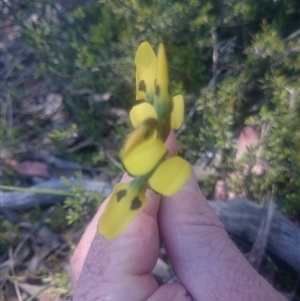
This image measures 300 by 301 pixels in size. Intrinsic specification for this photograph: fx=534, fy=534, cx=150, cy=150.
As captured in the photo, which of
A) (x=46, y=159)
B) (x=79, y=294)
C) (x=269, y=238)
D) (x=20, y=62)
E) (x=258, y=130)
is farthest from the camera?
(x=20, y=62)

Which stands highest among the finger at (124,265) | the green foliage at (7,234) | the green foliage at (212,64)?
the green foliage at (212,64)

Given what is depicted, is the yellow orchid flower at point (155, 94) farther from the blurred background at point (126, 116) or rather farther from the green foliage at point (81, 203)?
the green foliage at point (81, 203)

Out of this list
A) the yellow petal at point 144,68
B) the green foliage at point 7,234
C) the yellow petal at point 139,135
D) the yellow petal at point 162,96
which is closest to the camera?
the yellow petal at point 139,135

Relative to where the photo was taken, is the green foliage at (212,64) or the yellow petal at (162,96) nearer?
the yellow petal at (162,96)

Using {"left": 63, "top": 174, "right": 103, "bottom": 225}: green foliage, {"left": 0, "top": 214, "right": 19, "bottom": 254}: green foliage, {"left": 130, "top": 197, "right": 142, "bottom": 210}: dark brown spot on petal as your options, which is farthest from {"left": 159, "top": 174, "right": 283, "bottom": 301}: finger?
{"left": 0, "top": 214, "right": 19, "bottom": 254}: green foliage

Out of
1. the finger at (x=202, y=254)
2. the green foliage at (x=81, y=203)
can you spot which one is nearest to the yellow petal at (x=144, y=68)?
the finger at (x=202, y=254)

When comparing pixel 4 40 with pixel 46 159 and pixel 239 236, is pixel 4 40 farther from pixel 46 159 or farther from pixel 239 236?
pixel 239 236

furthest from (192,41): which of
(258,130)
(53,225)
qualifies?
(53,225)
